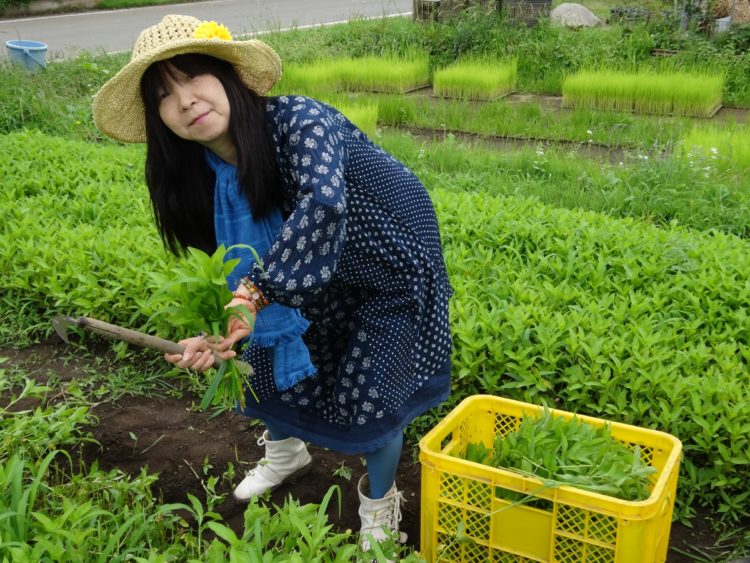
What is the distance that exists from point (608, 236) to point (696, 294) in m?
0.58

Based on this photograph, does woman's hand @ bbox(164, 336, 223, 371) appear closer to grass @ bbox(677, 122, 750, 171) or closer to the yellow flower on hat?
the yellow flower on hat

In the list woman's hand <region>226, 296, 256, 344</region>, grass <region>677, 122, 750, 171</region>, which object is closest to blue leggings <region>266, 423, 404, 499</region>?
woman's hand <region>226, 296, 256, 344</region>

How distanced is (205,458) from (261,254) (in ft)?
3.23

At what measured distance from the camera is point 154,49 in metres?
1.93

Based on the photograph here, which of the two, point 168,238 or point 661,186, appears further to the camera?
point 661,186

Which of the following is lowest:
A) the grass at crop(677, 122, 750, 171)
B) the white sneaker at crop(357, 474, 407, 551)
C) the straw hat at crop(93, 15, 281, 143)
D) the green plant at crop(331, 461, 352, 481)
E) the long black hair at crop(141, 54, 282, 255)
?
the green plant at crop(331, 461, 352, 481)

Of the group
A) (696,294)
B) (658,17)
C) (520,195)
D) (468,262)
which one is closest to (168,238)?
(468,262)

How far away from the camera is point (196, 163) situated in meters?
2.19

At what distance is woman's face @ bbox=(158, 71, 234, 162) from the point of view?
196 centimetres

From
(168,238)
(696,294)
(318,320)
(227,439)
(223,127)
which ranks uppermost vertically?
(223,127)

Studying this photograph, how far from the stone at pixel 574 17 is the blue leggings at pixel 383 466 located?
11.3 m

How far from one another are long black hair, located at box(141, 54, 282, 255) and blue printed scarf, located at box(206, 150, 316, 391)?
0.04 meters

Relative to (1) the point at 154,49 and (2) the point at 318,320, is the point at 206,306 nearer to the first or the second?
(2) the point at 318,320

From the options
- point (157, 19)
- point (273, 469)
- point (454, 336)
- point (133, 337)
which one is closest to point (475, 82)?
point (454, 336)
